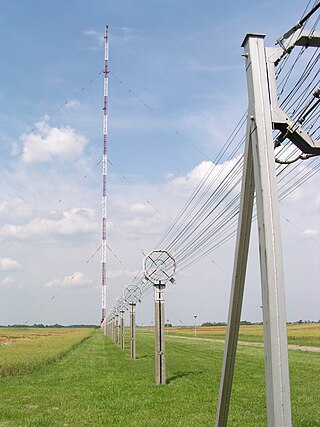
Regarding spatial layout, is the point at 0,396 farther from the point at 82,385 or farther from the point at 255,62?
the point at 255,62

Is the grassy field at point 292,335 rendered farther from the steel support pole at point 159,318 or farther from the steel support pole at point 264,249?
the steel support pole at point 264,249

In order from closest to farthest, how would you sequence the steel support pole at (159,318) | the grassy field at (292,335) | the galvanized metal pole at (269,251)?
the galvanized metal pole at (269,251) < the steel support pole at (159,318) < the grassy field at (292,335)

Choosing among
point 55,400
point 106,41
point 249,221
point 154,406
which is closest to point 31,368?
point 55,400

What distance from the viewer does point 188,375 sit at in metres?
19.2

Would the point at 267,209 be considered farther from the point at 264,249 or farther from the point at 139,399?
the point at 139,399

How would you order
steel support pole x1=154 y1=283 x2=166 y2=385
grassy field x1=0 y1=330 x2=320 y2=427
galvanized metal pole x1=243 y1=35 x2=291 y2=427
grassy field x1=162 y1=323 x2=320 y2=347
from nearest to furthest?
1. galvanized metal pole x1=243 y1=35 x2=291 y2=427
2. grassy field x1=0 y1=330 x2=320 y2=427
3. steel support pole x1=154 y1=283 x2=166 y2=385
4. grassy field x1=162 y1=323 x2=320 y2=347

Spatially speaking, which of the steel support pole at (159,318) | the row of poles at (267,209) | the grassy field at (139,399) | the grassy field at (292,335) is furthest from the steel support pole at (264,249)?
the grassy field at (292,335)

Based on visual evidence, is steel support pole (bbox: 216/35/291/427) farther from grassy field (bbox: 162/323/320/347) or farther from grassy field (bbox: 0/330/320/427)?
grassy field (bbox: 162/323/320/347)

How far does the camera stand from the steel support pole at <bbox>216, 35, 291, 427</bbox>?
5629 mm

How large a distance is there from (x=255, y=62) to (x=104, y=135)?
46.2 m

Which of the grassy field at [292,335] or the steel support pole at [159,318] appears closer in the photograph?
the steel support pole at [159,318]

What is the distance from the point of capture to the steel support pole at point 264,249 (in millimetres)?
5629

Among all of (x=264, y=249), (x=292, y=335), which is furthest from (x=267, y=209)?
(x=292, y=335)

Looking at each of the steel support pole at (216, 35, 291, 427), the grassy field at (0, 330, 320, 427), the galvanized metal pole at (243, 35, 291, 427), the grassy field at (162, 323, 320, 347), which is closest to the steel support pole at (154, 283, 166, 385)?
the grassy field at (0, 330, 320, 427)
